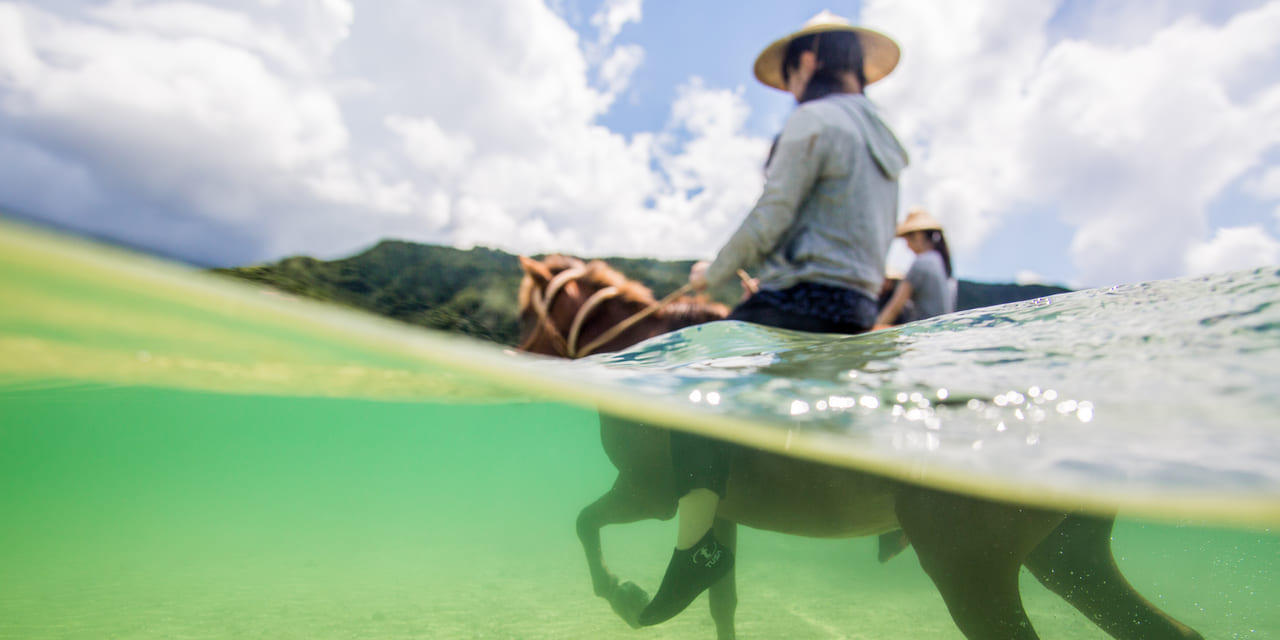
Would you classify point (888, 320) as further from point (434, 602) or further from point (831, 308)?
point (434, 602)

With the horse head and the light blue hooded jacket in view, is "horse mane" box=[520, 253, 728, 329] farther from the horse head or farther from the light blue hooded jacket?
the light blue hooded jacket

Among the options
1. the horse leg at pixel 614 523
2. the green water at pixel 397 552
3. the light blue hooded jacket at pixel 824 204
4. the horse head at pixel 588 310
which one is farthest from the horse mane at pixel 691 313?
the horse leg at pixel 614 523

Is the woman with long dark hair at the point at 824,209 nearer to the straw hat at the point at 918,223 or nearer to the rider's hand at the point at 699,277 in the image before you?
the rider's hand at the point at 699,277

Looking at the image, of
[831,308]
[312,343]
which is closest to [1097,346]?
[831,308]

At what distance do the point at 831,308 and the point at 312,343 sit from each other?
245 cm

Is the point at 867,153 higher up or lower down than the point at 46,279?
higher up

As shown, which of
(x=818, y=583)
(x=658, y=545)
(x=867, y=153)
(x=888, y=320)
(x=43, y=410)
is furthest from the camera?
(x=888, y=320)

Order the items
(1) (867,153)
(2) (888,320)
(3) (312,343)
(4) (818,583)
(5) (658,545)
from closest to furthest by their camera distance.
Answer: (5) (658,545) → (4) (818,583) → (3) (312,343) → (1) (867,153) → (2) (888,320)

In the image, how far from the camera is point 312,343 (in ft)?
7.25

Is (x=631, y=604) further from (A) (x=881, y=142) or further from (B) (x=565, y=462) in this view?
(A) (x=881, y=142)

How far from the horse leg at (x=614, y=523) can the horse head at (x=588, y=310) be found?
1.96 m

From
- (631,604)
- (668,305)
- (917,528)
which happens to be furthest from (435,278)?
(917,528)

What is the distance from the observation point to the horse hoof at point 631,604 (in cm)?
Result: 136

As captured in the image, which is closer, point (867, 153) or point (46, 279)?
point (46, 279)
